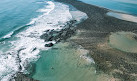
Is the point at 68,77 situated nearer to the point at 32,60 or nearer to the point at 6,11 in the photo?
the point at 32,60

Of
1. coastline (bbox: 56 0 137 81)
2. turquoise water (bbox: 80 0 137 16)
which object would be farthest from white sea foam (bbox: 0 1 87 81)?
turquoise water (bbox: 80 0 137 16)

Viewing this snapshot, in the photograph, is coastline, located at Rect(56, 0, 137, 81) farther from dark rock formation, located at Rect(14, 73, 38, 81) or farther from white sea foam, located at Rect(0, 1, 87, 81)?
dark rock formation, located at Rect(14, 73, 38, 81)

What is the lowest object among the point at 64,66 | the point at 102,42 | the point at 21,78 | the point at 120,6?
the point at 21,78

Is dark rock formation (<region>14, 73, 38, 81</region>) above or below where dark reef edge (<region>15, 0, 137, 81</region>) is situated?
below

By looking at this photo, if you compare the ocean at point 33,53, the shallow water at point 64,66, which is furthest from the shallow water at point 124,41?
the ocean at point 33,53

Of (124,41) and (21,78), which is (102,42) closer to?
(124,41)

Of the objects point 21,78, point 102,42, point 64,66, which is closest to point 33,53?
point 21,78
